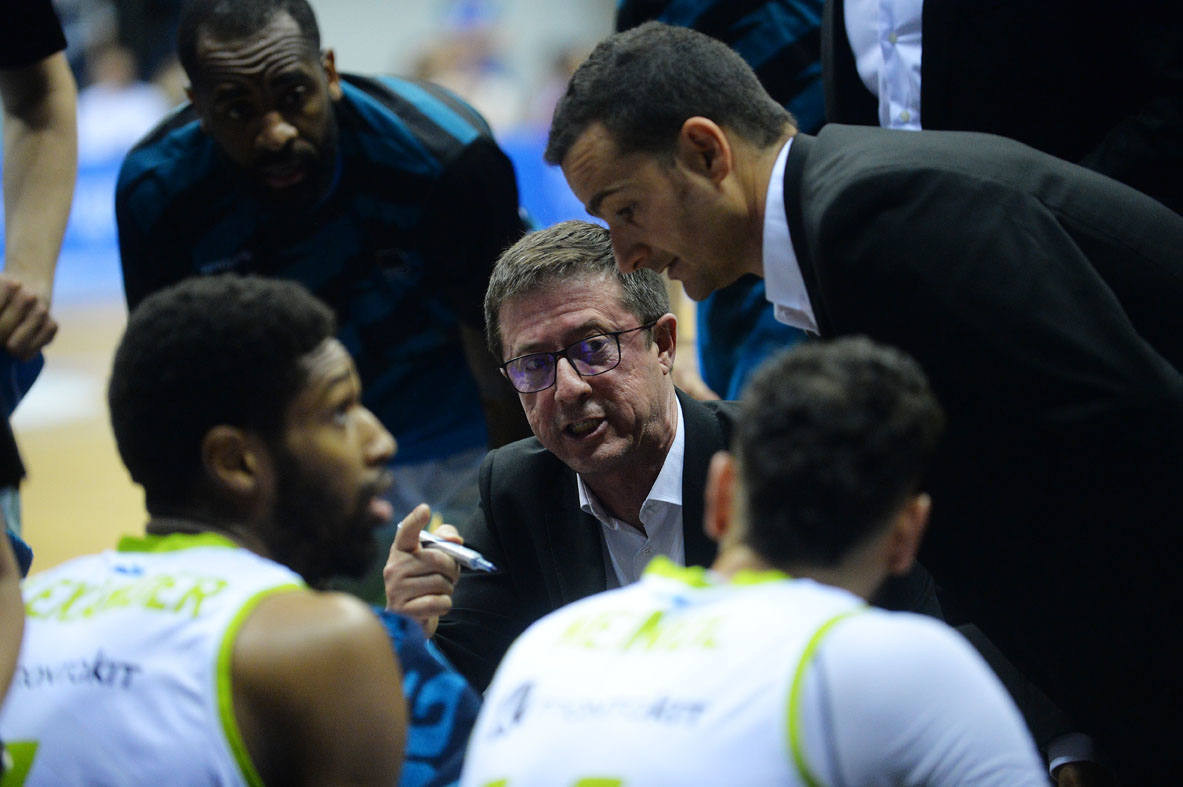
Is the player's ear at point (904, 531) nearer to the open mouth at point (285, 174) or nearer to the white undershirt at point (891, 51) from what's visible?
the white undershirt at point (891, 51)

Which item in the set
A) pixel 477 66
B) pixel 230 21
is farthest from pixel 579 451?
pixel 477 66

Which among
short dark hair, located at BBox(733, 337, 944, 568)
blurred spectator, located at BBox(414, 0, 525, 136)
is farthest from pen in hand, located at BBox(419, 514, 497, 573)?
blurred spectator, located at BBox(414, 0, 525, 136)

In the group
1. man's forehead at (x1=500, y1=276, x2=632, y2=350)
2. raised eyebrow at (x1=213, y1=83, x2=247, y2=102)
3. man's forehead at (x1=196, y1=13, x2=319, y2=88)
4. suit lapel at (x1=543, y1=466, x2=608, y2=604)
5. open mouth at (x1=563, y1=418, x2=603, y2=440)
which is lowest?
suit lapel at (x1=543, y1=466, x2=608, y2=604)

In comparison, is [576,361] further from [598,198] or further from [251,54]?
[251,54]

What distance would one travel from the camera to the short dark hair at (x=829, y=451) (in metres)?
1.40

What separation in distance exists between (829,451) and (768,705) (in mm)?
254

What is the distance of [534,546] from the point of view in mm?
2711

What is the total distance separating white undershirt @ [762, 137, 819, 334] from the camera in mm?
2244

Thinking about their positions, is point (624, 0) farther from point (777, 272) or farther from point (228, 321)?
point (228, 321)

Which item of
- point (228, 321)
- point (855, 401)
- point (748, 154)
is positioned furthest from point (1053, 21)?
point (228, 321)

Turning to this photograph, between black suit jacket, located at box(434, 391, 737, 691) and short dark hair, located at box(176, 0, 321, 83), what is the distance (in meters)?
1.41

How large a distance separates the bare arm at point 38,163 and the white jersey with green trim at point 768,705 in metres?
1.80

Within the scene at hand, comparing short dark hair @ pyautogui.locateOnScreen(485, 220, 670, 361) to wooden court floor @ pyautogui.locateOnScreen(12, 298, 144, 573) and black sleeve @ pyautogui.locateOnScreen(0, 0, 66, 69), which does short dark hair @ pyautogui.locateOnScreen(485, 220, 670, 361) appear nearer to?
black sleeve @ pyautogui.locateOnScreen(0, 0, 66, 69)

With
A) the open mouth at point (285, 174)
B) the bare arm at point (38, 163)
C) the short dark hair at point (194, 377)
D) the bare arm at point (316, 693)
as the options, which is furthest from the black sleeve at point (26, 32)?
the bare arm at point (316, 693)
